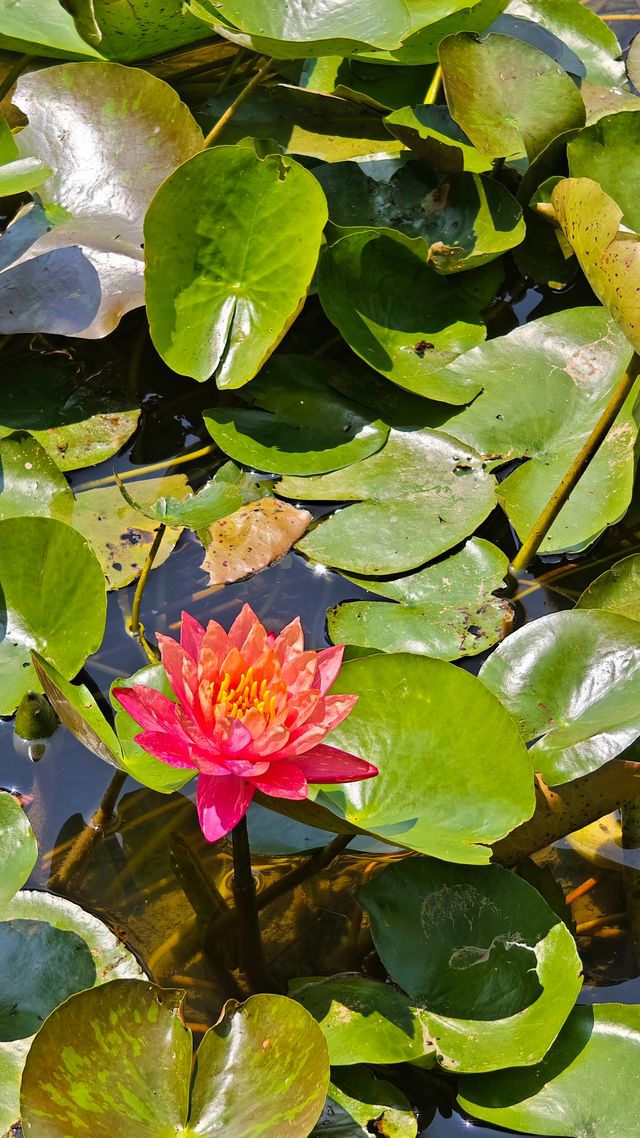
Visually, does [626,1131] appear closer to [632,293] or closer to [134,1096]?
[134,1096]

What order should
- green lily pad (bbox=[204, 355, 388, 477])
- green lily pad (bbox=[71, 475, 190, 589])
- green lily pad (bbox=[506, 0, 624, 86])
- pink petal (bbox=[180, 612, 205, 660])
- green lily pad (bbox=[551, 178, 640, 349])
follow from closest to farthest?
1. pink petal (bbox=[180, 612, 205, 660])
2. green lily pad (bbox=[551, 178, 640, 349])
3. green lily pad (bbox=[71, 475, 190, 589])
4. green lily pad (bbox=[204, 355, 388, 477])
5. green lily pad (bbox=[506, 0, 624, 86])

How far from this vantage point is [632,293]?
1.82 meters

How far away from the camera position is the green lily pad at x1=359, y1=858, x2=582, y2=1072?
1.65 m

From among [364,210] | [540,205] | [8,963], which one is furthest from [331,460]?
[8,963]

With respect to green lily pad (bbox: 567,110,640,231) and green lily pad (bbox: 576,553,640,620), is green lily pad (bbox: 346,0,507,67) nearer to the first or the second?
green lily pad (bbox: 567,110,640,231)

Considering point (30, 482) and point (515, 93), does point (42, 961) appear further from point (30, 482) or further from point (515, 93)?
point (515, 93)

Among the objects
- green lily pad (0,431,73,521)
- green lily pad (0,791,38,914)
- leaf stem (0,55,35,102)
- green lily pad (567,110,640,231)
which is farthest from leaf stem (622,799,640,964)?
leaf stem (0,55,35,102)

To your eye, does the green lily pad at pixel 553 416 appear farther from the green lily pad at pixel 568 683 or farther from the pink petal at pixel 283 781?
the pink petal at pixel 283 781

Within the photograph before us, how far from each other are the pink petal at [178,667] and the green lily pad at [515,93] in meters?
1.92

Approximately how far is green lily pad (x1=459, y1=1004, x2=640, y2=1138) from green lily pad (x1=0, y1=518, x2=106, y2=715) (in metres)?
1.06

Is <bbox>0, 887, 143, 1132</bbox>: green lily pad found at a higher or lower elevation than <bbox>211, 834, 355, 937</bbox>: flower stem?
higher

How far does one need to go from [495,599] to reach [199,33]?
1898 millimetres

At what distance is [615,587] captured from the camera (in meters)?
2.22

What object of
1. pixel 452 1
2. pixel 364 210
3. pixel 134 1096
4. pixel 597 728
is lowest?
pixel 134 1096
